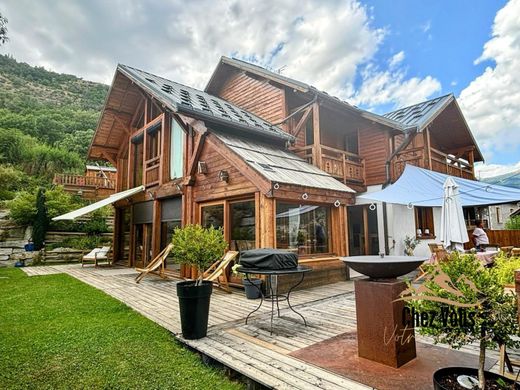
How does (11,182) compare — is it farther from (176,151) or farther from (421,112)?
(421,112)

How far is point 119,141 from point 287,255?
507 inches

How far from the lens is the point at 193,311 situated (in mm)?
3705

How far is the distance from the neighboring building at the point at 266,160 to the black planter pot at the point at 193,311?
8.67 feet

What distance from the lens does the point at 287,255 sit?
13.5 feet

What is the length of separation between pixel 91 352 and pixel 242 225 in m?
4.23

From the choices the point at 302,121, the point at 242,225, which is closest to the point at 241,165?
the point at 242,225

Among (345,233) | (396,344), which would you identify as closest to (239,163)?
(345,233)

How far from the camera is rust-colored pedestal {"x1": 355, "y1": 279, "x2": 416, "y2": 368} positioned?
9.10ft

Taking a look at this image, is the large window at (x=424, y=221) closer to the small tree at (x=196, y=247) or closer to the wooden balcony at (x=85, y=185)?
the small tree at (x=196, y=247)

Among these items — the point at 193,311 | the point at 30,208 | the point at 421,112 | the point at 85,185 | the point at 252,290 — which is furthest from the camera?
the point at 85,185

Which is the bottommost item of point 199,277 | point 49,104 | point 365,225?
point 199,277

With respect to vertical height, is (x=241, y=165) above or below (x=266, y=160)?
below

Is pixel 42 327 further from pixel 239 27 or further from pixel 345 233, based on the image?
pixel 239 27

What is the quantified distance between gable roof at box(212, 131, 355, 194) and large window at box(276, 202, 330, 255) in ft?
1.93
